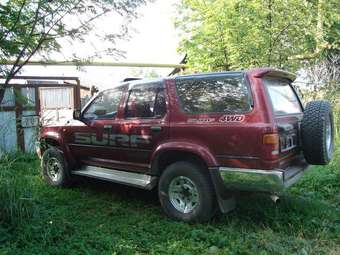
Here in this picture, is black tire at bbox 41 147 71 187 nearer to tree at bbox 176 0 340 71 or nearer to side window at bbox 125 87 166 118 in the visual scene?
side window at bbox 125 87 166 118

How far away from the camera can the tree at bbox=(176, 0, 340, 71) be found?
8789 mm

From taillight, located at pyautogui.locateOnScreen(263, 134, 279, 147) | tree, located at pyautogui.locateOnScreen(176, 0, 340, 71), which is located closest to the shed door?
tree, located at pyautogui.locateOnScreen(176, 0, 340, 71)

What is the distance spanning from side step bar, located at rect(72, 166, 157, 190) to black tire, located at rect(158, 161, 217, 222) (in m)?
0.26

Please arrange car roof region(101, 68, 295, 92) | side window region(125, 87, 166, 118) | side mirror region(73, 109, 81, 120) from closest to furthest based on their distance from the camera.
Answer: car roof region(101, 68, 295, 92)
side window region(125, 87, 166, 118)
side mirror region(73, 109, 81, 120)

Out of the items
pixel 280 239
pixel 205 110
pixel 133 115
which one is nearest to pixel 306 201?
pixel 280 239

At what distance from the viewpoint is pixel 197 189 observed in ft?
14.8

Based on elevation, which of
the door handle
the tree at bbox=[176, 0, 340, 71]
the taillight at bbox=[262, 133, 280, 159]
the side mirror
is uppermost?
the tree at bbox=[176, 0, 340, 71]

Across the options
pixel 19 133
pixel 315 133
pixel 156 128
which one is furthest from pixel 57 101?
pixel 315 133

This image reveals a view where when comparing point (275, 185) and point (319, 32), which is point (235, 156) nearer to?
point (275, 185)

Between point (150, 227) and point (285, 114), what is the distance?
2.19 meters

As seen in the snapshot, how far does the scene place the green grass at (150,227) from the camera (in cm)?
386

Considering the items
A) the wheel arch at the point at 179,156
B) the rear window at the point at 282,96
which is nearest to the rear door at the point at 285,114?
the rear window at the point at 282,96

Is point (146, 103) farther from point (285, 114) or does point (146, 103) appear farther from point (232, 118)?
point (285, 114)

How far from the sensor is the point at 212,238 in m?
4.09
